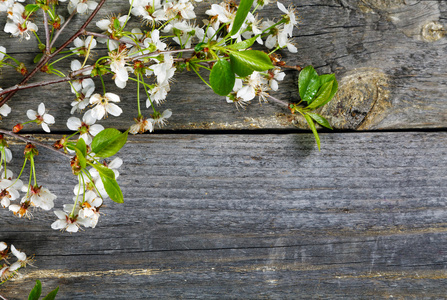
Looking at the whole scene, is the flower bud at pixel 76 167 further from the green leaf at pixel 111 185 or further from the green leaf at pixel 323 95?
the green leaf at pixel 323 95

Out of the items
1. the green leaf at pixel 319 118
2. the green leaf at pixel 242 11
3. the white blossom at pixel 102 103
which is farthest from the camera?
the green leaf at pixel 319 118

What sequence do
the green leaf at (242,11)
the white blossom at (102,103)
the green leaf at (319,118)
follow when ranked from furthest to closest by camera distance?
the green leaf at (319,118), the white blossom at (102,103), the green leaf at (242,11)

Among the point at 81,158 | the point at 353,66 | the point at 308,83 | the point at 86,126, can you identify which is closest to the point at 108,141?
the point at 81,158

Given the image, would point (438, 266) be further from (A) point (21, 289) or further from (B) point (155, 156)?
(A) point (21, 289)

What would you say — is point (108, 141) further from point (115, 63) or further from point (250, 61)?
point (250, 61)

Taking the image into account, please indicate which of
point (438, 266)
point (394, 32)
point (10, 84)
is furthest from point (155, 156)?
point (438, 266)

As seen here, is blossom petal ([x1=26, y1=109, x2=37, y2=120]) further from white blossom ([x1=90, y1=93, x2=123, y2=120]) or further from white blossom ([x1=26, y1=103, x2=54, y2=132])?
white blossom ([x1=90, y1=93, x2=123, y2=120])

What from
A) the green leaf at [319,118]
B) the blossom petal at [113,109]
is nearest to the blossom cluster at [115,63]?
the blossom petal at [113,109]
